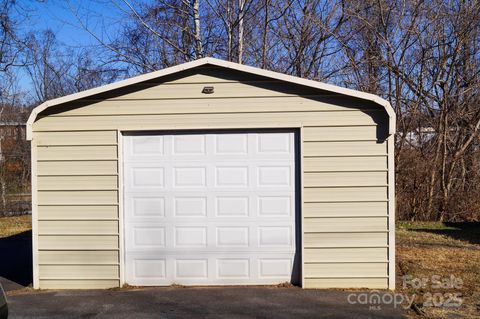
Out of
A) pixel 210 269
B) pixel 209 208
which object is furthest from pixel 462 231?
pixel 209 208

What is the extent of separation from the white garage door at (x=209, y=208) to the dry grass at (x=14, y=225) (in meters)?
8.42

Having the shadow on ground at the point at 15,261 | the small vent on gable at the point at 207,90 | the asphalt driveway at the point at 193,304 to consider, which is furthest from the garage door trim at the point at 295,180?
the shadow on ground at the point at 15,261

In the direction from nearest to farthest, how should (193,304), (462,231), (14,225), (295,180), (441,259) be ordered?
1. (193,304)
2. (295,180)
3. (441,259)
4. (462,231)
5. (14,225)

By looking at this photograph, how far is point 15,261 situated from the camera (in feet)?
33.2

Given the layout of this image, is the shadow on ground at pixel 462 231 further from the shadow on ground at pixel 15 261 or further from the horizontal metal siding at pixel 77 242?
the shadow on ground at pixel 15 261

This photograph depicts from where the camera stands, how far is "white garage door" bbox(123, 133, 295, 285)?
747cm

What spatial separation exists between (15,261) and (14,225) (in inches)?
262

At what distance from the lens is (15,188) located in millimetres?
18984

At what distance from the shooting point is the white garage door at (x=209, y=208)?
24.5 feet

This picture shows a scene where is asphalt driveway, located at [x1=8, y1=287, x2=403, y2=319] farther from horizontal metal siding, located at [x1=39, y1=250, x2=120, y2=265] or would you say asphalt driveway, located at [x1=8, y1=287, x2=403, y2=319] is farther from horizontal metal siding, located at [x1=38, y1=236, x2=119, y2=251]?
horizontal metal siding, located at [x1=38, y1=236, x2=119, y2=251]

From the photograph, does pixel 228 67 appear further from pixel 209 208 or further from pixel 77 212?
pixel 77 212

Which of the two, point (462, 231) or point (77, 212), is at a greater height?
point (77, 212)

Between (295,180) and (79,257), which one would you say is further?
(79,257)

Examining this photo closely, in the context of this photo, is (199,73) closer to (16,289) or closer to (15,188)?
(16,289)
